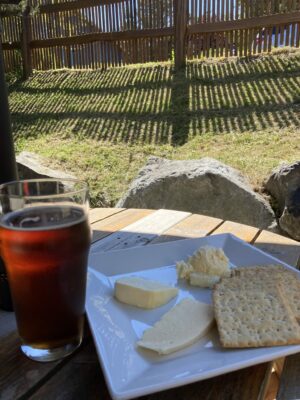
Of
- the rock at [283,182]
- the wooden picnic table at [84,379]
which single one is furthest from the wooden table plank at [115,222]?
the rock at [283,182]

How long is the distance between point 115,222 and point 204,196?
5.86 feet

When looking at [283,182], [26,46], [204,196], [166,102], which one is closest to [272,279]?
[204,196]

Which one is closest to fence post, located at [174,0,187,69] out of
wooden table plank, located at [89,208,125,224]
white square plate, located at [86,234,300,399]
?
wooden table plank, located at [89,208,125,224]

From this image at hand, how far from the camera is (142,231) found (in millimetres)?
1516

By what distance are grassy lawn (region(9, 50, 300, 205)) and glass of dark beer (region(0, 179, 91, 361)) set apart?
11.1ft

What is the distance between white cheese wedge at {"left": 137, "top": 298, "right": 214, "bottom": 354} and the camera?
72cm

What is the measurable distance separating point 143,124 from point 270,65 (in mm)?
2538

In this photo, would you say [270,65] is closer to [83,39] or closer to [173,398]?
[83,39]

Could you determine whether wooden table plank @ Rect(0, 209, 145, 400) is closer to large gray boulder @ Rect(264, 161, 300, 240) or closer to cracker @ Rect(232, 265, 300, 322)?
cracker @ Rect(232, 265, 300, 322)

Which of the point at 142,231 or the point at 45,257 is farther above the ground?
the point at 45,257

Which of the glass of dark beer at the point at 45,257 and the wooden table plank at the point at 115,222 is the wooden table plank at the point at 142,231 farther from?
the glass of dark beer at the point at 45,257

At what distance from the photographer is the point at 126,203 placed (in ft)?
11.1

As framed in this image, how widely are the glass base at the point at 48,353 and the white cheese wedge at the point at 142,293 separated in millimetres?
172

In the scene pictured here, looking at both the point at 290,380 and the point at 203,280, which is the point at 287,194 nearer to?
the point at 203,280
